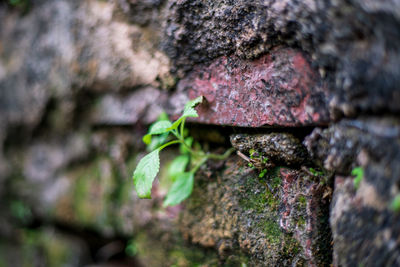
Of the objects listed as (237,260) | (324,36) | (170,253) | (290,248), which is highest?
(324,36)

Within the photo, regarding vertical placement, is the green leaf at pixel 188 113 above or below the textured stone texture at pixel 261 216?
above

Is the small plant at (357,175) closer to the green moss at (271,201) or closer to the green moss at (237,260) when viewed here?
the green moss at (271,201)

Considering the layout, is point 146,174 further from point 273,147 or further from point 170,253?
point 170,253

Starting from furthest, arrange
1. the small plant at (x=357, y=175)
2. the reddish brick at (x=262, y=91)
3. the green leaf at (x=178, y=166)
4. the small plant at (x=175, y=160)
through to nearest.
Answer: the green leaf at (x=178, y=166)
the small plant at (x=175, y=160)
the reddish brick at (x=262, y=91)
the small plant at (x=357, y=175)

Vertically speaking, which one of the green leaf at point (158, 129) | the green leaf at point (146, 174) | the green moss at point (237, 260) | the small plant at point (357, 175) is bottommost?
the green moss at point (237, 260)

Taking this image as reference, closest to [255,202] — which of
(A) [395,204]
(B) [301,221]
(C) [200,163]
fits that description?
(B) [301,221]

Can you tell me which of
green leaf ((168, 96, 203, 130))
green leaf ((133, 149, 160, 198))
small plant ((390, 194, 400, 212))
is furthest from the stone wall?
green leaf ((133, 149, 160, 198))

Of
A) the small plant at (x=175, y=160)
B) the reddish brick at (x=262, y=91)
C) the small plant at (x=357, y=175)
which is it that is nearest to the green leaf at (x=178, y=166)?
the small plant at (x=175, y=160)

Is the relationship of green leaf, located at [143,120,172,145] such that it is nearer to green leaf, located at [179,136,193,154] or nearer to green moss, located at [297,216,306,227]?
green leaf, located at [179,136,193,154]
